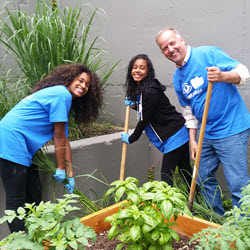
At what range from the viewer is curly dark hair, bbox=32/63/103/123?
2.46m

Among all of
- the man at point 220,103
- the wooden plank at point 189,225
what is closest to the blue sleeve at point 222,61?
the man at point 220,103

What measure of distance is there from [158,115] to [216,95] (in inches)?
22.9

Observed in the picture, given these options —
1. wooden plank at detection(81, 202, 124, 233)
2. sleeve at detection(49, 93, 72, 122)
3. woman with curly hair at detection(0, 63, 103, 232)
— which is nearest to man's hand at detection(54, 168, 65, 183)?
woman with curly hair at detection(0, 63, 103, 232)

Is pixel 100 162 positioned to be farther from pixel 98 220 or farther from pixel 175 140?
pixel 98 220

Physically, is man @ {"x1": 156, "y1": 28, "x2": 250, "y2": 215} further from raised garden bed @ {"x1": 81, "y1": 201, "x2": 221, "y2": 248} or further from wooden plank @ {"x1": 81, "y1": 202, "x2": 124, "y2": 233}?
wooden plank @ {"x1": 81, "y1": 202, "x2": 124, "y2": 233}

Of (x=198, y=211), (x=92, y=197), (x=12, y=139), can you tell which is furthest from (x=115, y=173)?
(x=12, y=139)

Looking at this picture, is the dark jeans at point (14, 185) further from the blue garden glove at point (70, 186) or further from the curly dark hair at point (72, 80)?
the curly dark hair at point (72, 80)

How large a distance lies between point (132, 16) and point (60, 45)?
0.95m

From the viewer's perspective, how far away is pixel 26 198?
2.52m

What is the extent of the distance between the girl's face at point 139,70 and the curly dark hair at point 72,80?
321mm

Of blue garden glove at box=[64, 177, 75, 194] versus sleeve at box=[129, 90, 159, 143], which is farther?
sleeve at box=[129, 90, 159, 143]

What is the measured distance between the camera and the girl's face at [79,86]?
242 cm

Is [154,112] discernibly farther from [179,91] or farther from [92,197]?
[92,197]

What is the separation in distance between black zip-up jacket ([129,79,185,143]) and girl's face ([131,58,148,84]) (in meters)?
0.11
